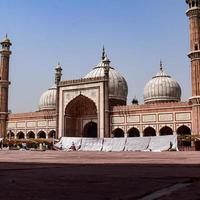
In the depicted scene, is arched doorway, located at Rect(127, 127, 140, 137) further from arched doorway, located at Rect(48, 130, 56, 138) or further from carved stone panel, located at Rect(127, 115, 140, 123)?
arched doorway, located at Rect(48, 130, 56, 138)

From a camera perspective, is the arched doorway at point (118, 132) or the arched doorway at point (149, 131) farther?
the arched doorway at point (118, 132)

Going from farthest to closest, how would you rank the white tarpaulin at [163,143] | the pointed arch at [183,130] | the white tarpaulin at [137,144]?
the pointed arch at [183,130] < the white tarpaulin at [137,144] < the white tarpaulin at [163,143]

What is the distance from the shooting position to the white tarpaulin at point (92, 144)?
26942mm

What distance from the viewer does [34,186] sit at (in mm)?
3383

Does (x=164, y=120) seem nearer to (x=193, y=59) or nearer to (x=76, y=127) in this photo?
(x=193, y=59)

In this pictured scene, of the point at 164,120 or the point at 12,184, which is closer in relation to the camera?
the point at 12,184

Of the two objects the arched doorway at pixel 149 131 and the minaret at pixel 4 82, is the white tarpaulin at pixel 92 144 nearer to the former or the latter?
the arched doorway at pixel 149 131

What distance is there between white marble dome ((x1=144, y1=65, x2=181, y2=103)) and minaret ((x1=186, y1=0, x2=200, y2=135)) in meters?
6.89

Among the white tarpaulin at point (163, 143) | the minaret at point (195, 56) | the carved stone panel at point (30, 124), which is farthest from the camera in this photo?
the carved stone panel at point (30, 124)

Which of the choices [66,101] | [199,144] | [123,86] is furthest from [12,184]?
[123,86]

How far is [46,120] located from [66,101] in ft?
10.5

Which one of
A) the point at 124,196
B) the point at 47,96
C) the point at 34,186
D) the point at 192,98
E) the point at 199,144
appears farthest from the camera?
the point at 47,96

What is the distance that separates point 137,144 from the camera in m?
25.2

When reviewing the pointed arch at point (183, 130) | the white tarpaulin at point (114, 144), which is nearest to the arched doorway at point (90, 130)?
the pointed arch at point (183, 130)
